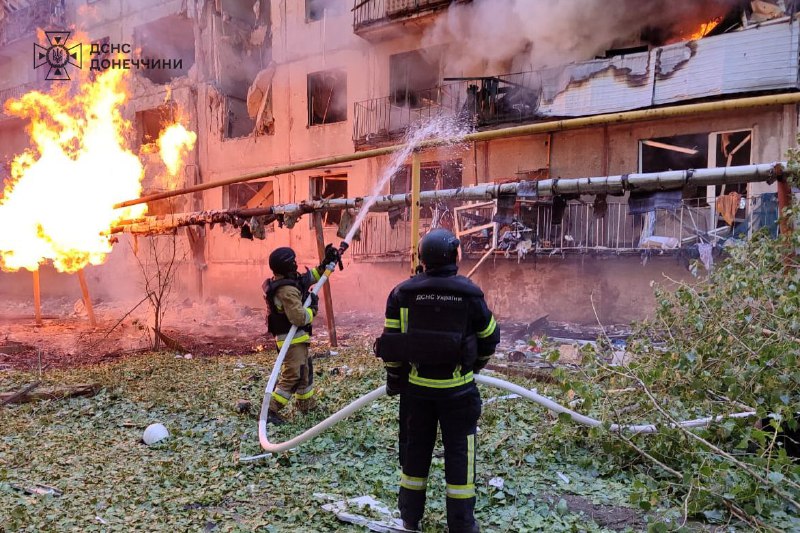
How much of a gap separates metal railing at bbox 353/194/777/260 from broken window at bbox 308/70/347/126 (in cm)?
724

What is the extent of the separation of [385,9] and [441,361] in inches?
562

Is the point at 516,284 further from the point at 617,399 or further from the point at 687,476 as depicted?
the point at 687,476

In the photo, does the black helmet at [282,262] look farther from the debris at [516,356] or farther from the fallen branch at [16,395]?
the debris at [516,356]

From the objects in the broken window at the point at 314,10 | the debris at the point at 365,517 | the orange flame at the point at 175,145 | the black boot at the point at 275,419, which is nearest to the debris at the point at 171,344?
the black boot at the point at 275,419

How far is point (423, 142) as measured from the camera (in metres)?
5.00

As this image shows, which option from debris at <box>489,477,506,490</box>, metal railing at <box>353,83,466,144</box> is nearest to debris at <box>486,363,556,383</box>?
debris at <box>489,477,506,490</box>

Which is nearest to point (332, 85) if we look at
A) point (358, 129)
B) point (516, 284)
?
point (358, 129)

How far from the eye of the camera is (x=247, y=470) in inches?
164

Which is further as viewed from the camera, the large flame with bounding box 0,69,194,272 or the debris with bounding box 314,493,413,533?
the large flame with bounding box 0,69,194,272

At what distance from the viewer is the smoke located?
11844 mm

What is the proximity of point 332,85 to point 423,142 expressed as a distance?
531 inches

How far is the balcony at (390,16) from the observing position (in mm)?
13812

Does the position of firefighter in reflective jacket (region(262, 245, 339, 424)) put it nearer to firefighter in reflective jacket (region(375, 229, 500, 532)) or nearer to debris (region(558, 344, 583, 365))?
firefighter in reflective jacket (region(375, 229, 500, 532))

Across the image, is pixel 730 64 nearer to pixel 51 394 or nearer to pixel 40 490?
pixel 40 490
